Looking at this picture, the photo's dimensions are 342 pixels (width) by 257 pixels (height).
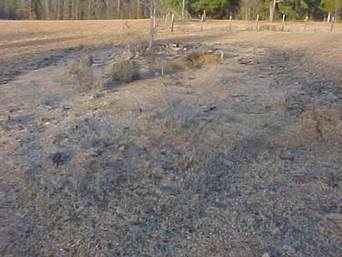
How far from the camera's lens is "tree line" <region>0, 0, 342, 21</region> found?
3108 centimetres

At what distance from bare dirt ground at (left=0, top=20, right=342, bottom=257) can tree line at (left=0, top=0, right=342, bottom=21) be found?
2514 centimetres

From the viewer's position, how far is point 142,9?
3297cm

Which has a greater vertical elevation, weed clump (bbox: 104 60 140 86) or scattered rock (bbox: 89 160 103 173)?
weed clump (bbox: 104 60 140 86)

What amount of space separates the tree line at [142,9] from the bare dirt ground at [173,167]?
25139 millimetres

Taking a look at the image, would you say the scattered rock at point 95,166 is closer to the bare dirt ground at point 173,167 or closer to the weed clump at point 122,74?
the bare dirt ground at point 173,167

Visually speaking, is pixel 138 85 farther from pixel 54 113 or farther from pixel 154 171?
pixel 154 171

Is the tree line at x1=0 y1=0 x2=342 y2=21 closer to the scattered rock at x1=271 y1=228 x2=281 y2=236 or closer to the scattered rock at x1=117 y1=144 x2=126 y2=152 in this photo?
the scattered rock at x1=117 y1=144 x2=126 y2=152

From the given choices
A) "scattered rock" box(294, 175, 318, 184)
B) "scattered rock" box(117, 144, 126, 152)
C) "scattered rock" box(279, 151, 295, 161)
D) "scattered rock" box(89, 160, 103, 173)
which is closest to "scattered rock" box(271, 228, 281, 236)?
"scattered rock" box(294, 175, 318, 184)

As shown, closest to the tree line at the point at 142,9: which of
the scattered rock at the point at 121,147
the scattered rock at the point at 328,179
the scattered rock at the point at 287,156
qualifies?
the scattered rock at the point at 121,147

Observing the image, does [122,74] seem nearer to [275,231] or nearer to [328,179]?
[328,179]

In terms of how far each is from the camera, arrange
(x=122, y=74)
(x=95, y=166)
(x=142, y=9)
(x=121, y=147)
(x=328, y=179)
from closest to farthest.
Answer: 1. (x=328, y=179)
2. (x=95, y=166)
3. (x=121, y=147)
4. (x=122, y=74)
5. (x=142, y=9)

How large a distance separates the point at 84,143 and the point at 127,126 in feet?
2.40

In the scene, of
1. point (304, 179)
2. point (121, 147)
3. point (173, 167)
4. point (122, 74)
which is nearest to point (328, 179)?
point (304, 179)

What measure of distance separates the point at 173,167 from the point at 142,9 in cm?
3100
